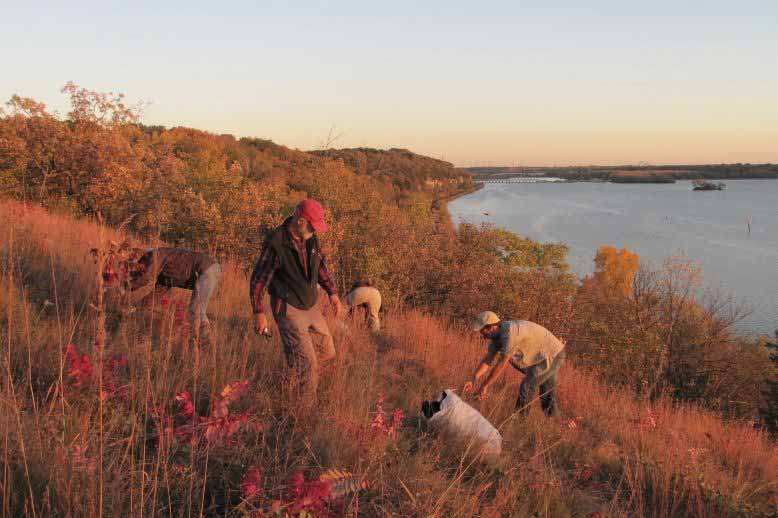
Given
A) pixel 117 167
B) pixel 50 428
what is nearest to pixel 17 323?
pixel 50 428

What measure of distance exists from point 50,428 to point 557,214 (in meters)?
97.6

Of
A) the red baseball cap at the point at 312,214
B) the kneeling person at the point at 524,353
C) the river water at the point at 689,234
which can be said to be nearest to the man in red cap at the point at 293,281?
the red baseball cap at the point at 312,214

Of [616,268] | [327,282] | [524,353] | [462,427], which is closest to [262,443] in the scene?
[462,427]

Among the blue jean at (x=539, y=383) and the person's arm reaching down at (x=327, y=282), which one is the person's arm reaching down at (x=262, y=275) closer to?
the person's arm reaching down at (x=327, y=282)

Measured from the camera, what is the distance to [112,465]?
7.52 ft

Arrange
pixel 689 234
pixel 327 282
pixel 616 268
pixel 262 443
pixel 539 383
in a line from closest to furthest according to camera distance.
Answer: pixel 262 443
pixel 327 282
pixel 539 383
pixel 616 268
pixel 689 234

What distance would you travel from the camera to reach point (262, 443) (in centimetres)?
281

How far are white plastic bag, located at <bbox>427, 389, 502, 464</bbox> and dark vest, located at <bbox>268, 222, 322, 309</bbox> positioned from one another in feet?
4.52

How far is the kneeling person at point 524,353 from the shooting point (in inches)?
207

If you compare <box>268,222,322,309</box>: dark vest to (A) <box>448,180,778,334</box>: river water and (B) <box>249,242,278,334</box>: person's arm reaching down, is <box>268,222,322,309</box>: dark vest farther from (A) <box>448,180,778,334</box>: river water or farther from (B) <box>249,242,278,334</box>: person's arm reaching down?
(A) <box>448,180,778,334</box>: river water

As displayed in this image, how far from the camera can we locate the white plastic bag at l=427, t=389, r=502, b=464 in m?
3.50

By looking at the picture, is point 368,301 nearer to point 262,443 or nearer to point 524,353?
point 524,353

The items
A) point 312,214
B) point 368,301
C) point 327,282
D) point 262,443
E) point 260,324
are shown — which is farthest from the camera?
point 368,301

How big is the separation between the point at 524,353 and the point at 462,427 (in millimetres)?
2207
